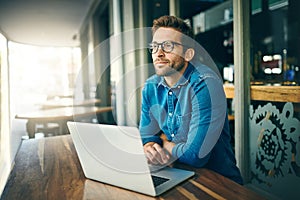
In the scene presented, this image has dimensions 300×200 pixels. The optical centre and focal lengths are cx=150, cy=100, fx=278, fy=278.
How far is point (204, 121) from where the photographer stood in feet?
4.36

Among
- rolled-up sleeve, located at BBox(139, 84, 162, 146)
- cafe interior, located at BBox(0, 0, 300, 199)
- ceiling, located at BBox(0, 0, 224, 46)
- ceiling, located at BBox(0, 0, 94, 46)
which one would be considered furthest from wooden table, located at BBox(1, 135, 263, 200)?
ceiling, located at BBox(0, 0, 94, 46)

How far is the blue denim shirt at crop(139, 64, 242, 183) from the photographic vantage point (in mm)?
1266

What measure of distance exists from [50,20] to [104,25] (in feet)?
4.71

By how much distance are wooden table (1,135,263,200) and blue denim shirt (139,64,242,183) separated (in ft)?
0.48

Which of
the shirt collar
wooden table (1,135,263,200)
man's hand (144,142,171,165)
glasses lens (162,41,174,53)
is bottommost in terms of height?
wooden table (1,135,263,200)

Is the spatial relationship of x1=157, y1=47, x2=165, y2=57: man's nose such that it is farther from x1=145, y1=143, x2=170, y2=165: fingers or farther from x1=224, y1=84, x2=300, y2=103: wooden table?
x1=224, y1=84, x2=300, y2=103: wooden table

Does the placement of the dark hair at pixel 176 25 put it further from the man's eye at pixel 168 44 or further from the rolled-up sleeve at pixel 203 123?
the rolled-up sleeve at pixel 203 123

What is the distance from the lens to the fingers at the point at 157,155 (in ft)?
3.89

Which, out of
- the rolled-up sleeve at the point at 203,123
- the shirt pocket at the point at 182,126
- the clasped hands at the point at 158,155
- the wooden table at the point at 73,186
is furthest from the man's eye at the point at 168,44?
the wooden table at the point at 73,186

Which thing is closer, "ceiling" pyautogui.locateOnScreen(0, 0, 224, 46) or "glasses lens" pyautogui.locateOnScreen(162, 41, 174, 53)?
"glasses lens" pyautogui.locateOnScreen(162, 41, 174, 53)

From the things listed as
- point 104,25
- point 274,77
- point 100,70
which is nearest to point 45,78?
point 100,70

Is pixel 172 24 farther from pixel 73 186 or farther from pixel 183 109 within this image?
pixel 73 186

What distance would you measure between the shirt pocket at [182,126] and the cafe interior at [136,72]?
1.59 ft

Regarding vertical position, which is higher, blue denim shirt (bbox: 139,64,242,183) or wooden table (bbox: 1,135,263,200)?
blue denim shirt (bbox: 139,64,242,183)
